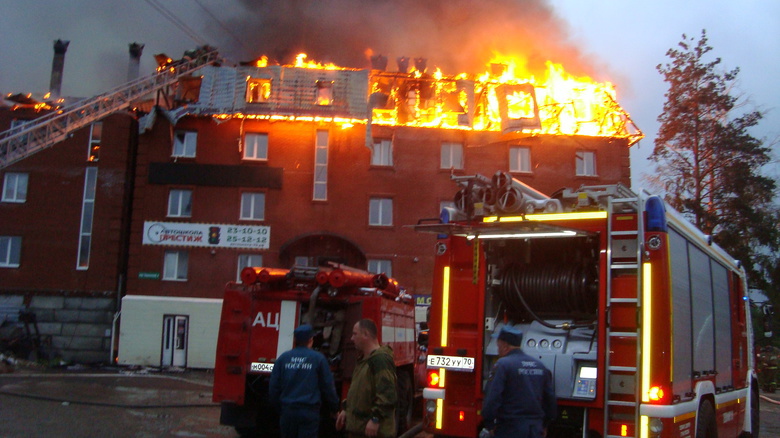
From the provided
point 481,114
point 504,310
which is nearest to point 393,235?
point 481,114

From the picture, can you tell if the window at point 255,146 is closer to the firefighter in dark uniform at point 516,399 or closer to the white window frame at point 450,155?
the white window frame at point 450,155

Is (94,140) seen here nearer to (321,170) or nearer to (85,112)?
(85,112)

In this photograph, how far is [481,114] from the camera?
2978 cm

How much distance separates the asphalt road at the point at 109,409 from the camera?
10.9 metres

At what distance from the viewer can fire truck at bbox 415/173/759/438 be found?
6141 mm

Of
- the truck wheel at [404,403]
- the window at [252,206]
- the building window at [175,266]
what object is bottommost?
the truck wheel at [404,403]

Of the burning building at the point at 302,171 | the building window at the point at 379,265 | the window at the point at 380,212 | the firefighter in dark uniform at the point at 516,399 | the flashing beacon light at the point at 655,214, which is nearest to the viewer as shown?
the firefighter in dark uniform at the point at 516,399

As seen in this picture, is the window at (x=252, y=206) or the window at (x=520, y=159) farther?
the window at (x=520, y=159)

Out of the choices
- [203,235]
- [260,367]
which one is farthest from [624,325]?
[203,235]

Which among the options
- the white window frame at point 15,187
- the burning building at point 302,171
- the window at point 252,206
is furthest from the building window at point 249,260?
the white window frame at point 15,187

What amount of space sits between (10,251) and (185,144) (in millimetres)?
8573

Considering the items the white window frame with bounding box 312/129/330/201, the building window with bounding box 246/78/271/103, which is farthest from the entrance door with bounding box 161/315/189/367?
the building window with bounding box 246/78/271/103

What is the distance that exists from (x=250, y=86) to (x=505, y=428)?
2549cm

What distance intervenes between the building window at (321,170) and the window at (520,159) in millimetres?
8190
